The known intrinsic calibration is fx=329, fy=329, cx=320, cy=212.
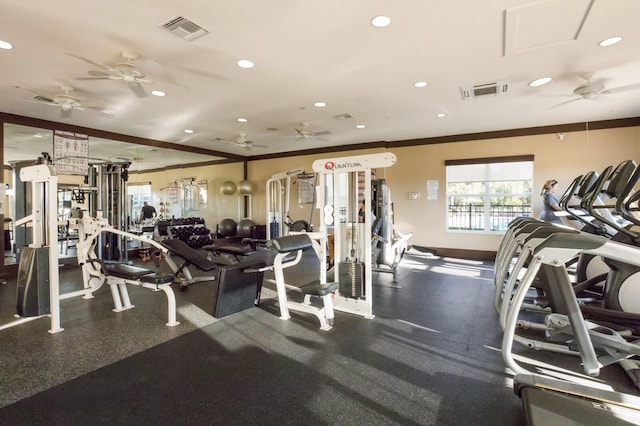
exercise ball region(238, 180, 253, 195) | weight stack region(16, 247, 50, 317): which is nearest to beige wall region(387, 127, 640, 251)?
exercise ball region(238, 180, 253, 195)

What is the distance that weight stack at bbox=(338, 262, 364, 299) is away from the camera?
3377mm

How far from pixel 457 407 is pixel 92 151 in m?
8.02

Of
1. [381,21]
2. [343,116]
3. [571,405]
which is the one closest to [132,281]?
[381,21]

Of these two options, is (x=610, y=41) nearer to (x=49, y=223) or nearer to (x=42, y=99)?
(x=49, y=223)

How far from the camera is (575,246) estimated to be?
169 centimetres

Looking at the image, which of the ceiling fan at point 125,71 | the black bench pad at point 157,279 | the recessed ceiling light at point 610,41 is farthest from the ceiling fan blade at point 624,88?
the black bench pad at point 157,279

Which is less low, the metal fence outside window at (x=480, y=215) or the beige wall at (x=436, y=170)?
the beige wall at (x=436, y=170)

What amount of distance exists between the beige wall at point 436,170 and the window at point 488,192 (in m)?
0.14

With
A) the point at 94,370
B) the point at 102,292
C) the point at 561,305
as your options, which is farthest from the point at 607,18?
the point at 102,292

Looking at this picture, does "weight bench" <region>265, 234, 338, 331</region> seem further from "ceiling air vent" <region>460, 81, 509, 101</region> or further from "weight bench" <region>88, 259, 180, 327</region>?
"ceiling air vent" <region>460, 81, 509, 101</region>

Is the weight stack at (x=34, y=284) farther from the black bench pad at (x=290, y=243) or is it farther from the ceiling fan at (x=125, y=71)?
the black bench pad at (x=290, y=243)

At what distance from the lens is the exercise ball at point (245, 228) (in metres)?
8.38

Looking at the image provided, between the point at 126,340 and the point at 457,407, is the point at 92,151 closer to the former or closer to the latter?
the point at 126,340

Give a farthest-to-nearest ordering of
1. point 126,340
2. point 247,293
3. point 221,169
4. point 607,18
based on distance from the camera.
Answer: point 221,169
point 247,293
point 126,340
point 607,18
